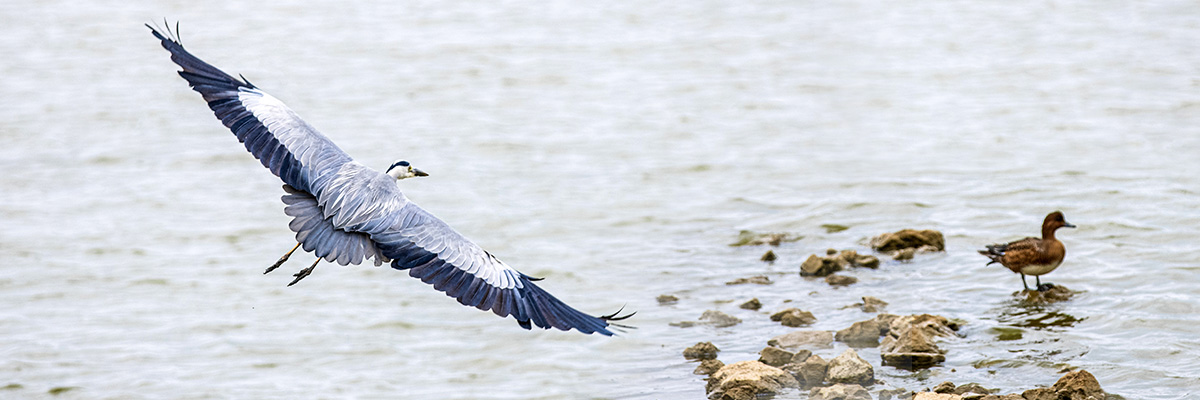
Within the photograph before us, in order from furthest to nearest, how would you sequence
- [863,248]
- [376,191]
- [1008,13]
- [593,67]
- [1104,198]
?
[1008,13]
[593,67]
[1104,198]
[863,248]
[376,191]

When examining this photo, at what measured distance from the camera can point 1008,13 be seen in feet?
77.5

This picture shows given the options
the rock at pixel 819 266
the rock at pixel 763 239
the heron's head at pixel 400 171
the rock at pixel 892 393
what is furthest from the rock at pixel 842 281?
the heron's head at pixel 400 171

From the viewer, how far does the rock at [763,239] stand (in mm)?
12039

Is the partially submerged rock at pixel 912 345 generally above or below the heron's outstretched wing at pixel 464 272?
below

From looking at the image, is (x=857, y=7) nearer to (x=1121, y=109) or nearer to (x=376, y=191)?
(x=1121, y=109)

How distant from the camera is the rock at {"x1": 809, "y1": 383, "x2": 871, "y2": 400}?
7875 mm

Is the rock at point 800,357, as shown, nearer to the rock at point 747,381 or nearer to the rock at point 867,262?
the rock at point 747,381

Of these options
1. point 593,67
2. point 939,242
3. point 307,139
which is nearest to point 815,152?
point 939,242

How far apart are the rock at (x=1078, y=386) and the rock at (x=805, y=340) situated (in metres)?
1.79

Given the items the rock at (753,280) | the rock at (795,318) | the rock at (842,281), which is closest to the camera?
the rock at (795,318)

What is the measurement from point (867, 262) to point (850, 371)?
9.66ft

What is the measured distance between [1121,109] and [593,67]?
7.93 meters

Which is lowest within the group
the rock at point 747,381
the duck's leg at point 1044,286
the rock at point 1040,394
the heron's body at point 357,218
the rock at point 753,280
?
the rock at point 1040,394

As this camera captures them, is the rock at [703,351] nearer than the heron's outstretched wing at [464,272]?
No
